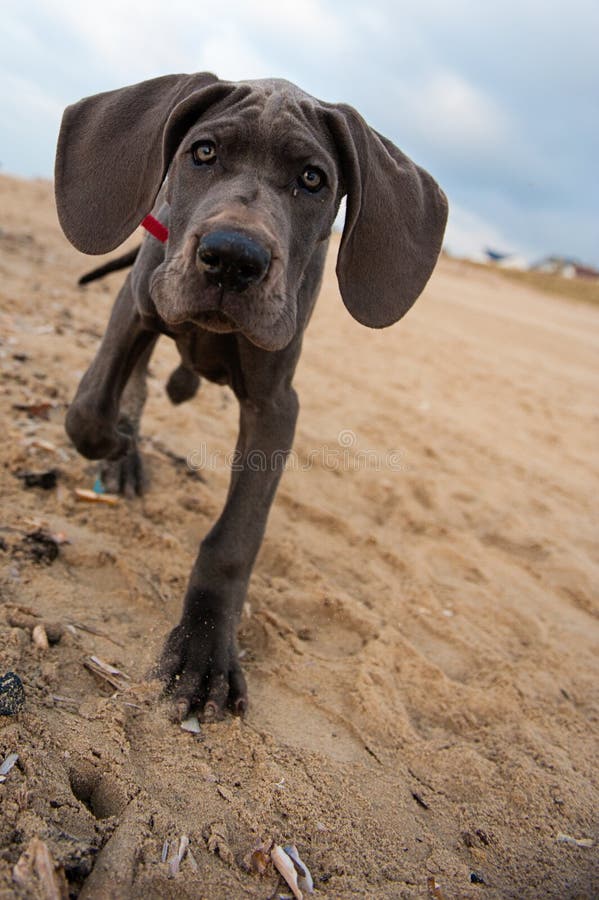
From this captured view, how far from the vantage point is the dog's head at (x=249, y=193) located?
2242mm

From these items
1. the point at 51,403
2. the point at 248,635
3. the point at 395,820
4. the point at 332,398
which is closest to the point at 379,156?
the point at 248,635

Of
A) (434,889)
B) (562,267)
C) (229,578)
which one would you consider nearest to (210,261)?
(229,578)

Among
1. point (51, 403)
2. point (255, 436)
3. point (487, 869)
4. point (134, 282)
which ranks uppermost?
point (134, 282)

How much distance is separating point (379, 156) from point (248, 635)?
1.75 m

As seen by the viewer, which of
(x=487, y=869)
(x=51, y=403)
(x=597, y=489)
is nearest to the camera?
(x=487, y=869)

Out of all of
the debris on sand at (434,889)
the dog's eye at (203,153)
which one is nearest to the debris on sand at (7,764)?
the debris on sand at (434,889)

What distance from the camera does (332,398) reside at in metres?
6.40

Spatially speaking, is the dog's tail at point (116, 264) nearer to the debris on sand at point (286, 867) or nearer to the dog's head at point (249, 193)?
the dog's head at point (249, 193)

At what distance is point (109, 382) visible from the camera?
122 inches

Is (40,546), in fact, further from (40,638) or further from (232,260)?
(232,260)

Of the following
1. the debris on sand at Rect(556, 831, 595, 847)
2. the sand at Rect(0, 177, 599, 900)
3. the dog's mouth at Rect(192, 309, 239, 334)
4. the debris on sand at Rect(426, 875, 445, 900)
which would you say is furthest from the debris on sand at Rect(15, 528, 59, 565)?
the debris on sand at Rect(556, 831, 595, 847)

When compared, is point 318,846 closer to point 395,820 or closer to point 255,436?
point 395,820

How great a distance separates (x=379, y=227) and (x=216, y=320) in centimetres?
72

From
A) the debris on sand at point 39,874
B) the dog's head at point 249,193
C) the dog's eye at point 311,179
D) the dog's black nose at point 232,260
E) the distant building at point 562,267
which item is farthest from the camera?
the distant building at point 562,267
